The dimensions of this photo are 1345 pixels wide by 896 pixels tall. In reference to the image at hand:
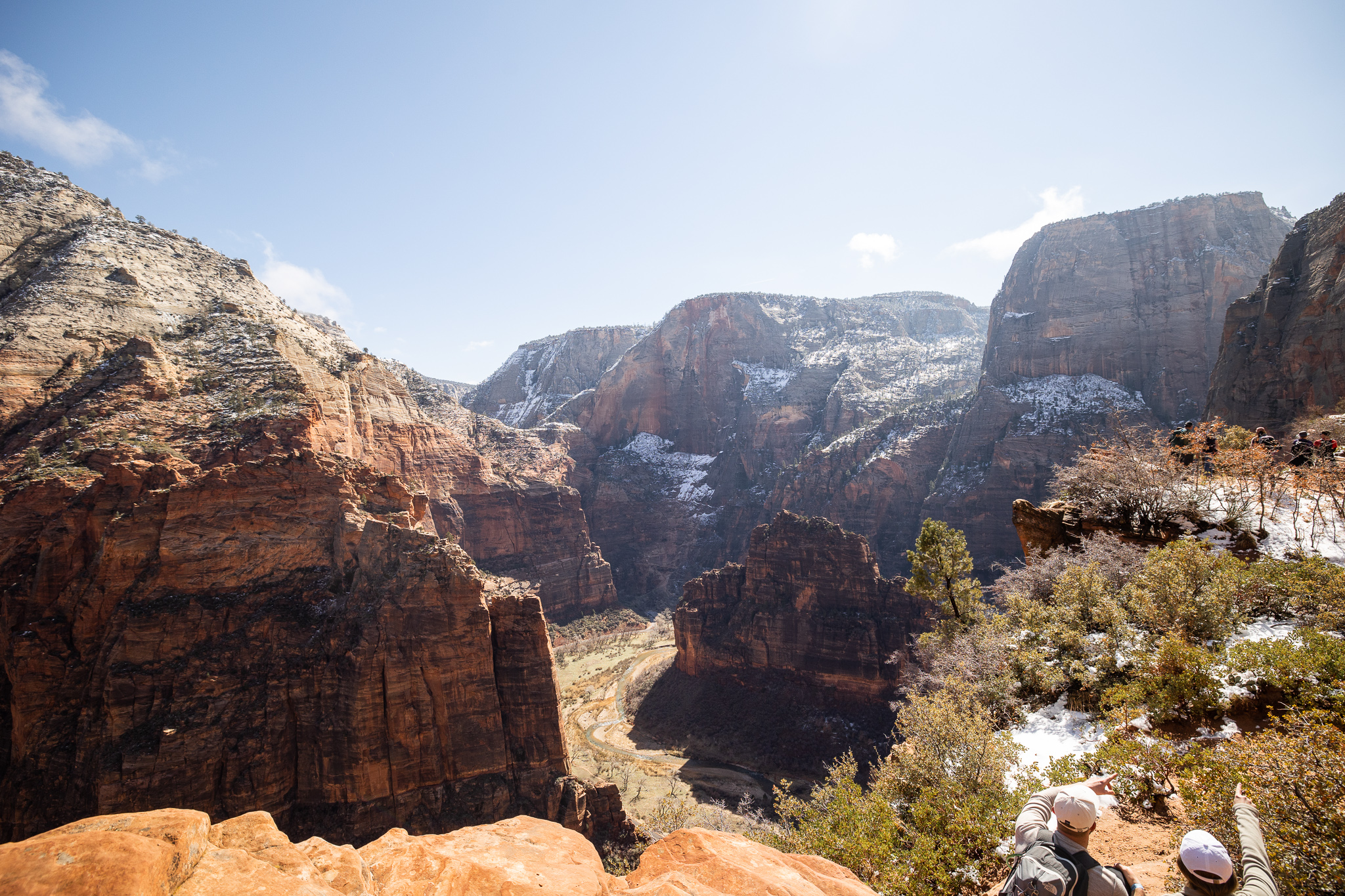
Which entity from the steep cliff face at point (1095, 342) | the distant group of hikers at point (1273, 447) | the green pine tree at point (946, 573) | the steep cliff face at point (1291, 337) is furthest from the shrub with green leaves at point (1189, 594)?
the steep cliff face at point (1095, 342)

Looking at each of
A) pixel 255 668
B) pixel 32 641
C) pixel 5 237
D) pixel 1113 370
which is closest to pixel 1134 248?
pixel 1113 370

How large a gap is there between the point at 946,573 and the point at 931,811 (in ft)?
56.6

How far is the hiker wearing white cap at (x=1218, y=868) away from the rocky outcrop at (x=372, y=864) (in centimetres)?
333

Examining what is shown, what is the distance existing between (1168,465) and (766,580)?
32.1 m

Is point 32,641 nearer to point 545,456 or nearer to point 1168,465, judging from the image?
point 1168,465

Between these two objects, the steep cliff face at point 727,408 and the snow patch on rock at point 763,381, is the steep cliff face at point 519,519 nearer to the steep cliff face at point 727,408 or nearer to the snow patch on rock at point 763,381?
the steep cliff face at point 727,408

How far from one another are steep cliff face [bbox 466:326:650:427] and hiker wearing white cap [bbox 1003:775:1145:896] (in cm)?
15502

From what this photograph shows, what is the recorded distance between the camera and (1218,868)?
16.4 ft

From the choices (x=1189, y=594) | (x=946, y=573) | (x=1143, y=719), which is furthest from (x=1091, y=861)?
(x=946, y=573)

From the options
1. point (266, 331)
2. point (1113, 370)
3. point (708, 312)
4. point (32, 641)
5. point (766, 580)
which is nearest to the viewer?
point (32, 641)

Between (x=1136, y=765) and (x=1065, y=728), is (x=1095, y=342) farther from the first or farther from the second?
(x=1136, y=765)

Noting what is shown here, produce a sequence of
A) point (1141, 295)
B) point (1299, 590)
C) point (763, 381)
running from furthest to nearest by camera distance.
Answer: point (763, 381)
point (1141, 295)
point (1299, 590)

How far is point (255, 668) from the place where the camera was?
23.4 metres

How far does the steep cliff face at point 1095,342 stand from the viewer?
7350 cm
